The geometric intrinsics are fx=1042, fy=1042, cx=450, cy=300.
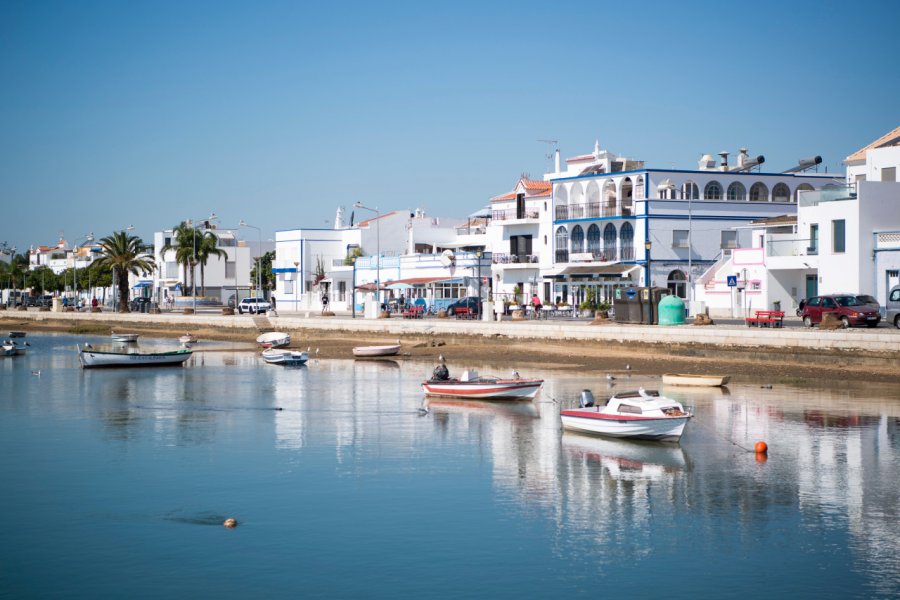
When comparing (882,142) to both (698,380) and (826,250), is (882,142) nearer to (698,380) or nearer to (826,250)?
(826,250)

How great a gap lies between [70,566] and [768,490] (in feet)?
52.6

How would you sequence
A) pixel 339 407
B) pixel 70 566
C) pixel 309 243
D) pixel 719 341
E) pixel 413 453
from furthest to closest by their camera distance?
pixel 309 243 → pixel 719 341 → pixel 339 407 → pixel 413 453 → pixel 70 566

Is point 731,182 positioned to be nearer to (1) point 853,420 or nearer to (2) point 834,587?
(1) point 853,420

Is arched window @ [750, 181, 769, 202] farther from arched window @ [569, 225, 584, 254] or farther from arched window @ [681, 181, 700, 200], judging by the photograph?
arched window @ [569, 225, 584, 254]

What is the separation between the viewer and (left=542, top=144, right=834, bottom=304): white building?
75.6 m

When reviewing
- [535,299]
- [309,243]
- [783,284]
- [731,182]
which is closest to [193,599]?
[783,284]

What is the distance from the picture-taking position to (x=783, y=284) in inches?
2537

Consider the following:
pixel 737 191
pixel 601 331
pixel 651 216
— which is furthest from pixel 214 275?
pixel 601 331

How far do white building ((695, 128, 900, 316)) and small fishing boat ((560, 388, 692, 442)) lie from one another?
28450mm

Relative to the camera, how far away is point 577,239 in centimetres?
8212

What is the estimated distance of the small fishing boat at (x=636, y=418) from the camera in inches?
1209

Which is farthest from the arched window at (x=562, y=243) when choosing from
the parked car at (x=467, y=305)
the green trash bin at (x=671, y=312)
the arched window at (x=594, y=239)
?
the green trash bin at (x=671, y=312)

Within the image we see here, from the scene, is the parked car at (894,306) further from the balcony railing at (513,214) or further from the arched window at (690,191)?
the balcony railing at (513,214)

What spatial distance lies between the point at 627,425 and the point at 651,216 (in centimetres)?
4604
